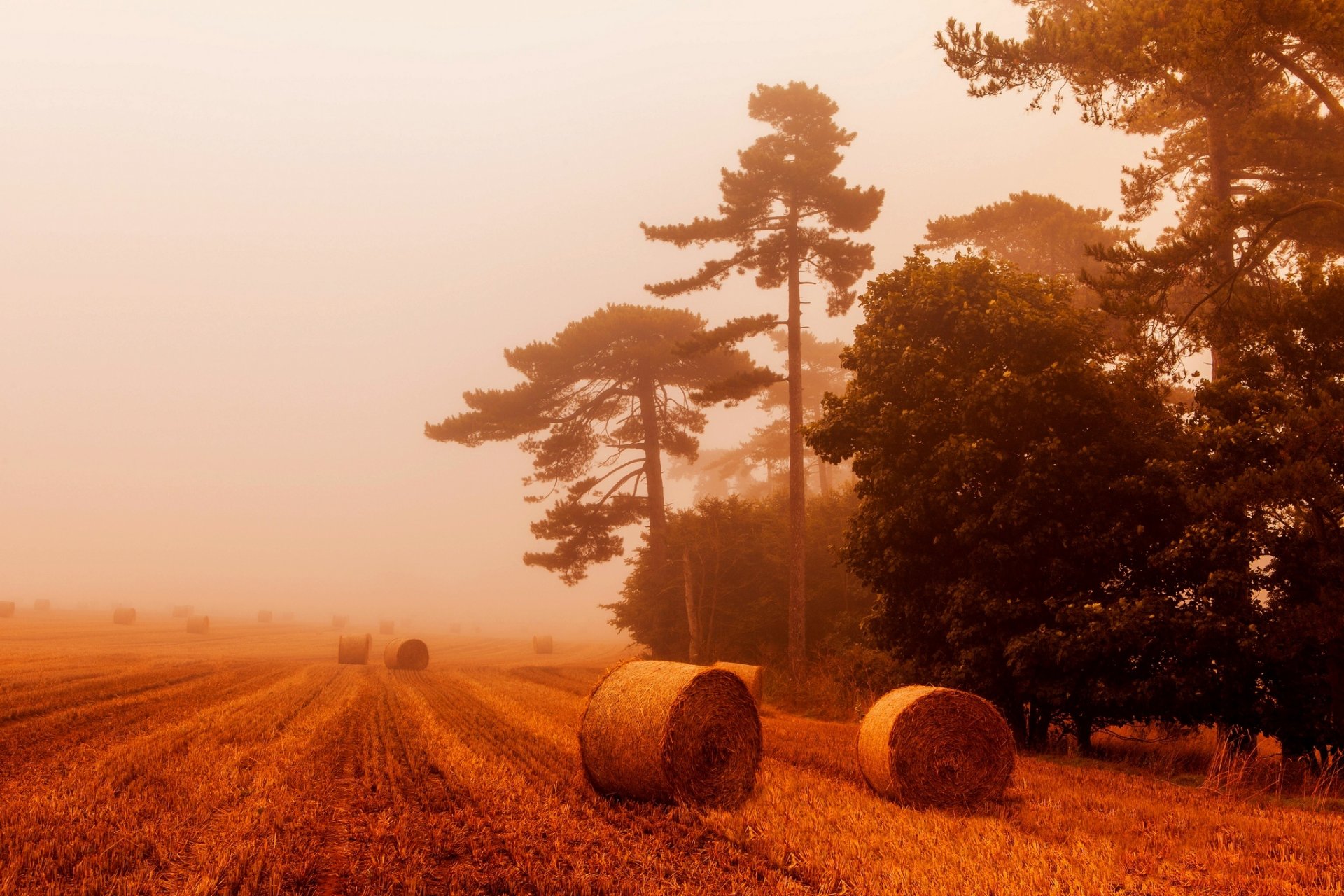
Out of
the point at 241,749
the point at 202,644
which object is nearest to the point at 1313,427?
the point at 241,749

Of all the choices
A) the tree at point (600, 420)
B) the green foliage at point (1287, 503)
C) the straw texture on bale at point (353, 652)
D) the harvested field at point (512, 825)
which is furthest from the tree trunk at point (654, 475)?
the green foliage at point (1287, 503)

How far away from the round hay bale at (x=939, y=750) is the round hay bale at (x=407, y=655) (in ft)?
80.6

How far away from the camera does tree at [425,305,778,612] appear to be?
35.4m

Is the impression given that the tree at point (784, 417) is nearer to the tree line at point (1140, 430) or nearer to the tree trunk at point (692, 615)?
the tree trunk at point (692, 615)

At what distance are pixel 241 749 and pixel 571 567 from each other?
25086mm

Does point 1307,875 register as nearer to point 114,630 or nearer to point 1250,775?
point 1250,775

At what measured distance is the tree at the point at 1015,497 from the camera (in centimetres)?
1259

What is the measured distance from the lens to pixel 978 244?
3600 cm

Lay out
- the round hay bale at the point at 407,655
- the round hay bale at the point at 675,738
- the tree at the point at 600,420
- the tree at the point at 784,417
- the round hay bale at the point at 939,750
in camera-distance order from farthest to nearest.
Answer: the tree at the point at 784,417
the tree at the point at 600,420
the round hay bale at the point at 407,655
the round hay bale at the point at 939,750
the round hay bale at the point at 675,738

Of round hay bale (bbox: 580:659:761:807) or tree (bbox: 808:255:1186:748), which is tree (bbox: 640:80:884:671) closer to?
tree (bbox: 808:255:1186:748)

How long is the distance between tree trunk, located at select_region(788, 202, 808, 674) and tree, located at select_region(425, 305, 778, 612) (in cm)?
731

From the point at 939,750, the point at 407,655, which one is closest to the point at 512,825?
the point at 939,750

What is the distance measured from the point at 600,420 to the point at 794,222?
1503 centimetres

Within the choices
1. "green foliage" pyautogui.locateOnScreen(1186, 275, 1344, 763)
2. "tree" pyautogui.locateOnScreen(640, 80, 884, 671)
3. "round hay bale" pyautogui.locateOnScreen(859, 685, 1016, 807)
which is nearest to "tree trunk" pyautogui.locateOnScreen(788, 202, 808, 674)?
"tree" pyautogui.locateOnScreen(640, 80, 884, 671)
